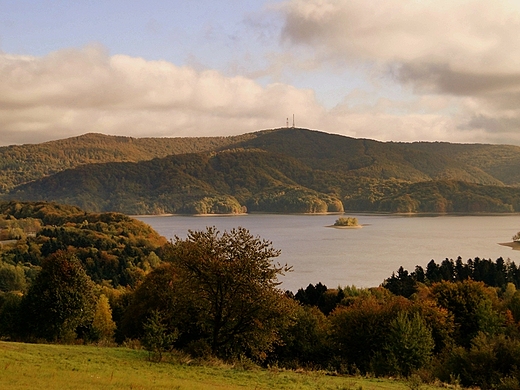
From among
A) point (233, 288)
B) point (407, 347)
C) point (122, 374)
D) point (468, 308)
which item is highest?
point (233, 288)

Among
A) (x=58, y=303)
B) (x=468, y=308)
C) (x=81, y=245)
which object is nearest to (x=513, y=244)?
(x=81, y=245)

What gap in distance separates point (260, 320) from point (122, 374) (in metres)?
6.40

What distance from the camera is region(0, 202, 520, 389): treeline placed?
1834cm

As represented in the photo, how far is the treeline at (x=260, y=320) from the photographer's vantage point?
18.3m

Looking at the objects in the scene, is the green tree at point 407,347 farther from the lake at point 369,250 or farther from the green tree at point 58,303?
the lake at point 369,250

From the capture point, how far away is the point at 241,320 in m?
18.6

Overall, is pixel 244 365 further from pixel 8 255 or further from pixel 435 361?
pixel 8 255

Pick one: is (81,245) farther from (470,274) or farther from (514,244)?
(514,244)

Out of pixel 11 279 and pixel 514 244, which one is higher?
pixel 514 244

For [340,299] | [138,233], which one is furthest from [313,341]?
[138,233]

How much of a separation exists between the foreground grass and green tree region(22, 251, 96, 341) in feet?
25.4

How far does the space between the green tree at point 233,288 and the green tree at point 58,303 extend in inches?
311

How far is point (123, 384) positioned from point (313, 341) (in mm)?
14450

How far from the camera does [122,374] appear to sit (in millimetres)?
13180
